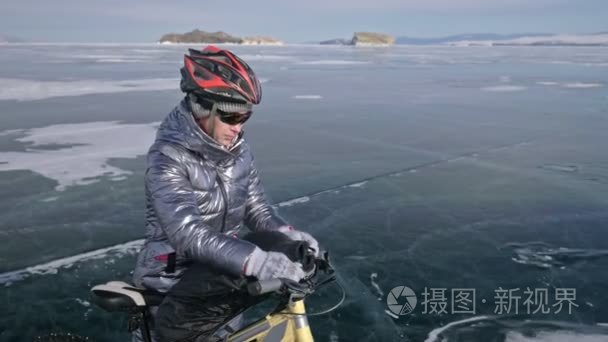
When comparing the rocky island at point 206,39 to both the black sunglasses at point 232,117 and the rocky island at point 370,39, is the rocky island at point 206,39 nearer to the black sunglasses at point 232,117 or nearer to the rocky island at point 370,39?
the rocky island at point 370,39

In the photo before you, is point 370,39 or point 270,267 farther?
point 370,39

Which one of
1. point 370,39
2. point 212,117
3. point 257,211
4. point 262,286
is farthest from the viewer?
point 370,39

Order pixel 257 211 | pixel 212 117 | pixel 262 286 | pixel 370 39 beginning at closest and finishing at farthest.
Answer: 1. pixel 262 286
2. pixel 212 117
3. pixel 257 211
4. pixel 370 39

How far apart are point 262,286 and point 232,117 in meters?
0.74

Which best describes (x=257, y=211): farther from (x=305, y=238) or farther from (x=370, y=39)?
(x=370, y=39)

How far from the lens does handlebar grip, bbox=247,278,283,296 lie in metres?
1.80

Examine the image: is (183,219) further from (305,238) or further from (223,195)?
(305,238)

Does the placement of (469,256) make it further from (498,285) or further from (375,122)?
(375,122)

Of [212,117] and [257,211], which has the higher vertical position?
[212,117]

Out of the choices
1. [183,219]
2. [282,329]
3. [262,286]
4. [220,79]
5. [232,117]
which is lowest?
[282,329]

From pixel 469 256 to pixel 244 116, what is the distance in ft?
10.4

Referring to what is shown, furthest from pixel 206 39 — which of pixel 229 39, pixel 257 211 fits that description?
pixel 257 211

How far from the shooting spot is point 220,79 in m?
2.04

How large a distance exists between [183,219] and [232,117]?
0.48 m
